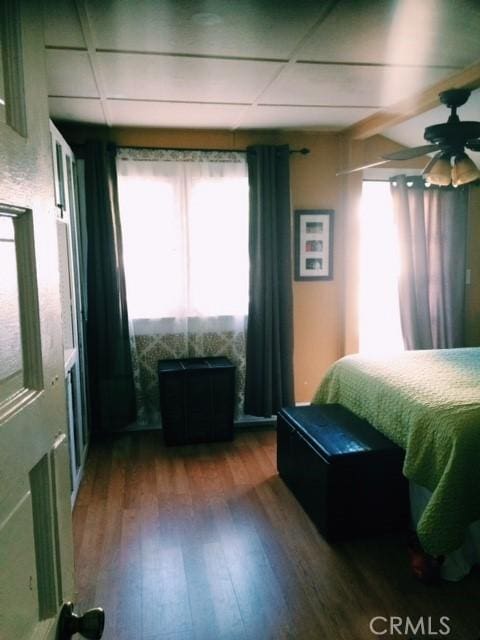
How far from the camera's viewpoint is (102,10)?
6.18 feet

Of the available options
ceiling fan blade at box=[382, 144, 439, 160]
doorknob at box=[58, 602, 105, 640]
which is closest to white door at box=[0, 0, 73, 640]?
doorknob at box=[58, 602, 105, 640]

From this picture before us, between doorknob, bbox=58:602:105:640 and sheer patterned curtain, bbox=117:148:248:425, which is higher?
sheer patterned curtain, bbox=117:148:248:425

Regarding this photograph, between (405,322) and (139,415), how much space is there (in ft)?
8.17

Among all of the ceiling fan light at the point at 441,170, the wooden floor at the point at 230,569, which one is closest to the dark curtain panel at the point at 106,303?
the wooden floor at the point at 230,569

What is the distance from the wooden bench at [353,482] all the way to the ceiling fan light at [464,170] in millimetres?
1457

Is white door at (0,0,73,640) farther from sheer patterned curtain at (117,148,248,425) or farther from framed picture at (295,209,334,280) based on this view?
framed picture at (295,209,334,280)

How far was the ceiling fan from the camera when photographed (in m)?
2.58

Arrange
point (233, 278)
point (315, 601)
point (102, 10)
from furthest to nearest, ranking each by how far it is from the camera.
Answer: point (233, 278) → point (315, 601) → point (102, 10)

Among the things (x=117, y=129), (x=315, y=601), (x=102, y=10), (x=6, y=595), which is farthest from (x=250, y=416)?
(x=6, y=595)

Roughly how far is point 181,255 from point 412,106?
6.57 ft

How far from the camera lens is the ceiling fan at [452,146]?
2.58m

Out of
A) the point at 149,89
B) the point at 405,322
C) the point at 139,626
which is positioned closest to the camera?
the point at 139,626

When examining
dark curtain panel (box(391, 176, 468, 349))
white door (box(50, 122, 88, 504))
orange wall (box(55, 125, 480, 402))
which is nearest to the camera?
white door (box(50, 122, 88, 504))

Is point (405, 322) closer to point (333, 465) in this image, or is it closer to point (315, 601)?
point (333, 465)
